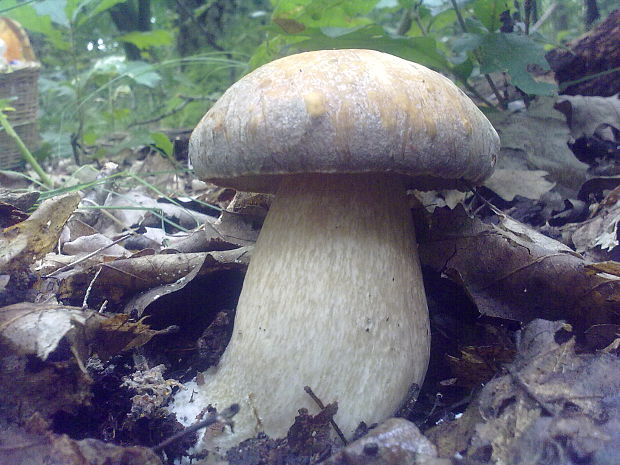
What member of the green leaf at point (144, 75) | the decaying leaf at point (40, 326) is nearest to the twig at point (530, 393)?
the decaying leaf at point (40, 326)

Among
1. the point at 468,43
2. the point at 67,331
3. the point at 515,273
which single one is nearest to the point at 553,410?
the point at 515,273

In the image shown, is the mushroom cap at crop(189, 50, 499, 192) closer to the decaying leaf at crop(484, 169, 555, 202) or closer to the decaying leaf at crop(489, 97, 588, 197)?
the decaying leaf at crop(484, 169, 555, 202)

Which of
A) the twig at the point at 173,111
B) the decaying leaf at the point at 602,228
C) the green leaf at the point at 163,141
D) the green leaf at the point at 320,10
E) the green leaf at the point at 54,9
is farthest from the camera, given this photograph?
the twig at the point at 173,111

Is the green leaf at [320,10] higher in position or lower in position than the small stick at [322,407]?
higher

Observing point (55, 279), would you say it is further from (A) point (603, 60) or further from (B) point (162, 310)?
(A) point (603, 60)

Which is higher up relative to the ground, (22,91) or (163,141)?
(22,91)

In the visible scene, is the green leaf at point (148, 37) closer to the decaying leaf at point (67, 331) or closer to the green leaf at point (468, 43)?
the green leaf at point (468, 43)

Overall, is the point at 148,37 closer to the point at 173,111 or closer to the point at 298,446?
the point at 173,111
